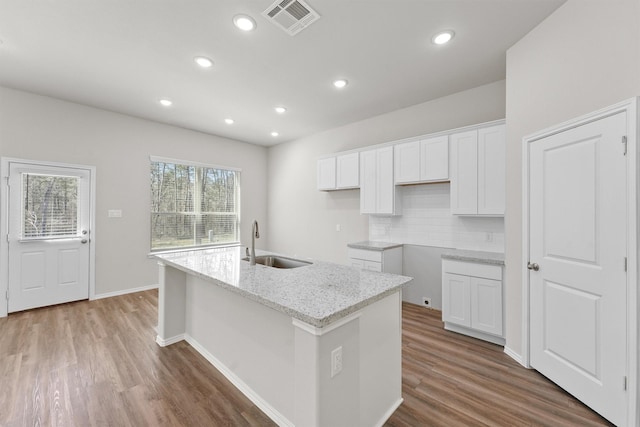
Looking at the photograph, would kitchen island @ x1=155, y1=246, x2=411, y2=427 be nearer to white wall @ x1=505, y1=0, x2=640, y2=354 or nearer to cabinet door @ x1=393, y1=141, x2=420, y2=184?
white wall @ x1=505, y1=0, x2=640, y2=354

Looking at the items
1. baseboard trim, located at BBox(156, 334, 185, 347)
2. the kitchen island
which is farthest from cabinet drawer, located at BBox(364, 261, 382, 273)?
baseboard trim, located at BBox(156, 334, 185, 347)

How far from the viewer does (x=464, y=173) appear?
10.5ft

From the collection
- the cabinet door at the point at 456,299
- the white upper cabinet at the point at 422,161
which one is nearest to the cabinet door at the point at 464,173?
the white upper cabinet at the point at 422,161

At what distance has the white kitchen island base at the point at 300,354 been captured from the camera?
1295mm

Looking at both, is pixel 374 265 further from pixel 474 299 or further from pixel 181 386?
pixel 181 386

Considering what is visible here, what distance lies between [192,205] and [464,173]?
15.6ft

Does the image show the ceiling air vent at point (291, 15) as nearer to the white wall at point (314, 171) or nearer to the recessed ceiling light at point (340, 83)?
the recessed ceiling light at point (340, 83)

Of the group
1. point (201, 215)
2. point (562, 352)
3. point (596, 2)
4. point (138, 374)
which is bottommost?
point (138, 374)

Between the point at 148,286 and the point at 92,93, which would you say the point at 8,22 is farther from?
the point at 148,286

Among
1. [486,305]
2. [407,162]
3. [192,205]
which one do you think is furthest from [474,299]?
[192,205]

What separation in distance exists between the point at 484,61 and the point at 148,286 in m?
5.78

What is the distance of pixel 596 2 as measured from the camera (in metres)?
1.84

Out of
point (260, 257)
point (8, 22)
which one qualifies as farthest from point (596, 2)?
point (8, 22)

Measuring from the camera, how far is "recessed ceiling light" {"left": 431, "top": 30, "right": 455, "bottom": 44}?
240 cm
